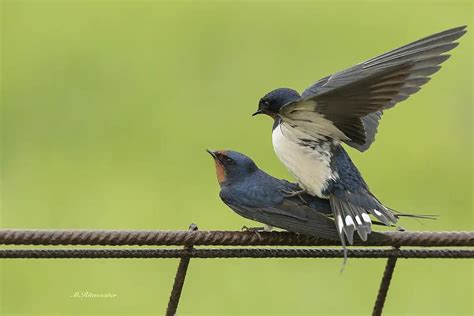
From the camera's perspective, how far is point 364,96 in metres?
3.01

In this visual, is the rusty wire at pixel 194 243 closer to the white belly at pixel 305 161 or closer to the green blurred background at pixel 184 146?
the white belly at pixel 305 161

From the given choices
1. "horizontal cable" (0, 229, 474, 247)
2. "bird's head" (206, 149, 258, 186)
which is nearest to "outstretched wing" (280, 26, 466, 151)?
"bird's head" (206, 149, 258, 186)

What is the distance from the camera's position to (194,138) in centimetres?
874

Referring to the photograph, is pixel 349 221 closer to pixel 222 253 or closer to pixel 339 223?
pixel 339 223

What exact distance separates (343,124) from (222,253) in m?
0.63

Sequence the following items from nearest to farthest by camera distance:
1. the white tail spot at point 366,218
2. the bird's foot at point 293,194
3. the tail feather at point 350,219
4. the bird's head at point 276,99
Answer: the tail feather at point 350,219 < the white tail spot at point 366,218 < the bird's foot at point 293,194 < the bird's head at point 276,99

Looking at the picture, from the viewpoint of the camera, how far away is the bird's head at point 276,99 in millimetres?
3391

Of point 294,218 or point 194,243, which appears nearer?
point 194,243

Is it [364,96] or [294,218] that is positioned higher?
[364,96]
